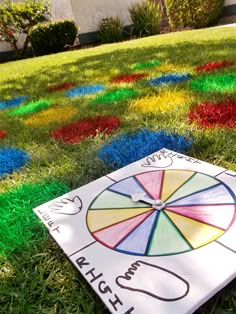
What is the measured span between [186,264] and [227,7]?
37.5 feet

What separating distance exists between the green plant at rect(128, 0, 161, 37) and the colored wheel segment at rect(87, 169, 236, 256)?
1017 centimetres

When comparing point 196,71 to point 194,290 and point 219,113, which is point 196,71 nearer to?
point 219,113

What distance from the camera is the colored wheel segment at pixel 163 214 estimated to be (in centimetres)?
97

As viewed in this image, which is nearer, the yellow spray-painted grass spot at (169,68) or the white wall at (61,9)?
the yellow spray-painted grass spot at (169,68)

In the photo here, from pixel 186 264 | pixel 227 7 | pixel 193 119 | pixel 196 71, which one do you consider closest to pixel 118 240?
pixel 186 264

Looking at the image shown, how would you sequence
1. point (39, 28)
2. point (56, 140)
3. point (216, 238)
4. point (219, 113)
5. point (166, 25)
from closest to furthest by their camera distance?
point (216, 238) → point (219, 113) → point (56, 140) → point (39, 28) → point (166, 25)

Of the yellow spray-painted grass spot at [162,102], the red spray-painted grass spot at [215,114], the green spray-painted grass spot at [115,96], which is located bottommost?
the red spray-painted grass spot at [215,114]

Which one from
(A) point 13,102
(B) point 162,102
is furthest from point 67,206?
(A) point 13,102

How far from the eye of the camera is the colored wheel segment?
968mm

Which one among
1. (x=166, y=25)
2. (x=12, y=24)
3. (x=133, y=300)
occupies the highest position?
(x=12, y=24)

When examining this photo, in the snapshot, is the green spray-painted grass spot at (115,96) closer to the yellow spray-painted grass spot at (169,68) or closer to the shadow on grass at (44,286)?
the yellow spray-painted grass spot at (169,68)

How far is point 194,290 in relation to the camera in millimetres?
790

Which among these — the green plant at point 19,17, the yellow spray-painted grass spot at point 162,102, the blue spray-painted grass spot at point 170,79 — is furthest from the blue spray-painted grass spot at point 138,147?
the green plant at point 19,17

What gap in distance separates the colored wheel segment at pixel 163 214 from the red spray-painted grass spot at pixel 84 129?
2.63 feet
